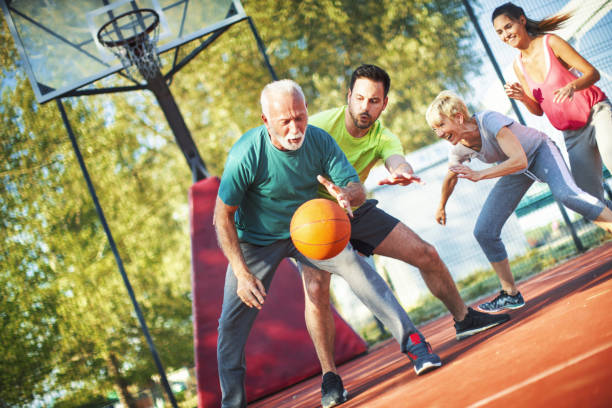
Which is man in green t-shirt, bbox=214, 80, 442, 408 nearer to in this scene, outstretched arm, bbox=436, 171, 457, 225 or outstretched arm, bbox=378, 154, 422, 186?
outstretched arm, bbox=378, 154, 422, 186

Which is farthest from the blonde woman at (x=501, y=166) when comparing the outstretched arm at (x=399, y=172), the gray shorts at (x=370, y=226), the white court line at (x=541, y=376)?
the white court line at (x=541, y=376)

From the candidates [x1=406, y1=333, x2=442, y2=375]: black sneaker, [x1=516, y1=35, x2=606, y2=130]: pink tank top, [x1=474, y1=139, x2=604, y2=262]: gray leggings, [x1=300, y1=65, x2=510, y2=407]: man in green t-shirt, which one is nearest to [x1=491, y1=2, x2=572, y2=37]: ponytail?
[x1=516, y1=35, x2=606, y2=130]: pink tank top

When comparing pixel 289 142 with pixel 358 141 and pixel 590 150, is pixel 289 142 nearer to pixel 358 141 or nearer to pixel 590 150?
pixel 358 141

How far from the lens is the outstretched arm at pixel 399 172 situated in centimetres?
322

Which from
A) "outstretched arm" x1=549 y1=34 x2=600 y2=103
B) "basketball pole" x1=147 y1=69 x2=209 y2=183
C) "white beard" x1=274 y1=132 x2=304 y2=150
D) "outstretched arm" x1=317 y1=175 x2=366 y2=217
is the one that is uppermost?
"basketball pole" x1=147 y1=69 x2=209 y2=183

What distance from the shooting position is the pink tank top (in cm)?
381

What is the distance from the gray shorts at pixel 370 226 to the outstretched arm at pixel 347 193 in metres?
0.25

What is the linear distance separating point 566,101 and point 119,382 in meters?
12.6

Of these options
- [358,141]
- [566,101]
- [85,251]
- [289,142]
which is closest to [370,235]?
[358,141]

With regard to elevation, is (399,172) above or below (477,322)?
above

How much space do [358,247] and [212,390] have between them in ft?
8.49

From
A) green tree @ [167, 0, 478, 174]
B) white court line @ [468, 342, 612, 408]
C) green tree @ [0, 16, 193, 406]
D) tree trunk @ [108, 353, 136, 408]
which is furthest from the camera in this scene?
tree trunk @ [108, 353, 136, 408]

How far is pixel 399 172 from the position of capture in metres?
3.31

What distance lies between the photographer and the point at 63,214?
535 inches
